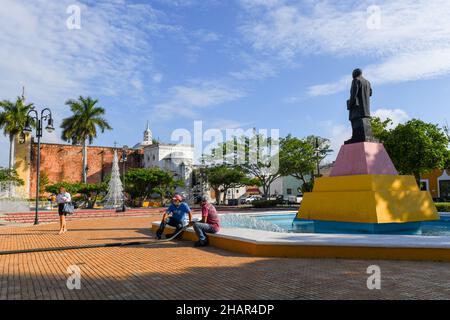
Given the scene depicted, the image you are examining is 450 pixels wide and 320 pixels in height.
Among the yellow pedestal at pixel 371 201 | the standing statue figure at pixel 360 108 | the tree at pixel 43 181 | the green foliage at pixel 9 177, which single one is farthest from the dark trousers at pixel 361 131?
the tree at pixel 43 181

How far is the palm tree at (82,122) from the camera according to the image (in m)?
44.8

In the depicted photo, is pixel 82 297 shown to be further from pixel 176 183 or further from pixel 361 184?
pixel 176 183

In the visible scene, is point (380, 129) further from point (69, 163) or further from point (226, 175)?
point (69, 163)

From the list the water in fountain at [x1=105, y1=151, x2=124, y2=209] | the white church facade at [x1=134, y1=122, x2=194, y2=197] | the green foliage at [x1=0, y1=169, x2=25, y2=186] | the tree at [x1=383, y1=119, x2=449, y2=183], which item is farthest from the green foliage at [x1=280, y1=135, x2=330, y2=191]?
the green foliage at [x1=0, y1=169, x2=25, y2=186]

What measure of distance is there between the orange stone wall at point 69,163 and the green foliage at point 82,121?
8.92 metres

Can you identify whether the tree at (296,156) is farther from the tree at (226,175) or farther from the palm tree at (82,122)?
the palm tree at (82,122)

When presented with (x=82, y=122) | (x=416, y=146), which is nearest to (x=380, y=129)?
(x=416, y=146)

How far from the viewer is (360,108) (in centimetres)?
1501

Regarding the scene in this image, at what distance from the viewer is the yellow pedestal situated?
12367mm

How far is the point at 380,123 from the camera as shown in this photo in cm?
3156

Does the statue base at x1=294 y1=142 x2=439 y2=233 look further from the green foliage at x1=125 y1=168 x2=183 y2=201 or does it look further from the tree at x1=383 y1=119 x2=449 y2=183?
the green foliage at x1=125 y1=168 x2=183 y2=201

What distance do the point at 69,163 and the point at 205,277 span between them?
174 ft

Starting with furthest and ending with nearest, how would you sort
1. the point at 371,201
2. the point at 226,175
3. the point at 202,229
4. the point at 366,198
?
the point at 226,175
the point at 366,198
the point at 371,201
the point at 202,229

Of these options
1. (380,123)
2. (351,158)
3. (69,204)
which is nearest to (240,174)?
(380,123)
